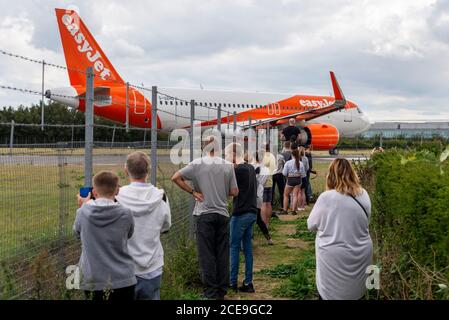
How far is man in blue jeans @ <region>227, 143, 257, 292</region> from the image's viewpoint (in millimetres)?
7184

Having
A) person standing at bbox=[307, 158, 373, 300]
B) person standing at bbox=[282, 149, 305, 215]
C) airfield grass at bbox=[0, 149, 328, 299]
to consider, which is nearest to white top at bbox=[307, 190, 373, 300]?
person standing at bbox=[307, 158, 373, 300]

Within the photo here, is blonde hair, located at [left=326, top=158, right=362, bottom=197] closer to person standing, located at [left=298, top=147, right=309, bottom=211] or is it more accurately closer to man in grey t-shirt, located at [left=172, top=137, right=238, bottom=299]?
man in grey t-shirt, located at [left=172, top=137, right=238, bottom=299]

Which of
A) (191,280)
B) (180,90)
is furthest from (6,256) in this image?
(180,90)

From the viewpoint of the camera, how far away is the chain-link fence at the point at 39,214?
14.4 feet

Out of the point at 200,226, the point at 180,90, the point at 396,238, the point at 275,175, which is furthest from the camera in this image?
the point at 180,90

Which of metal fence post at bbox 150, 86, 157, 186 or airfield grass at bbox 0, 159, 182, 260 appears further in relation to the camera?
metal fence post at bbox 150, 86, 157, 186

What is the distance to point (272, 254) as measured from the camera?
957 centimetres

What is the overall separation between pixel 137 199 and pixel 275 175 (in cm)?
1040

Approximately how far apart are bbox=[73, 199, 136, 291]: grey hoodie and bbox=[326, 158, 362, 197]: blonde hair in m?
1.80

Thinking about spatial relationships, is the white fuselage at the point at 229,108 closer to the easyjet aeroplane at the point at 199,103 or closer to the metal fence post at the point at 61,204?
the easyjet aeroplane at the point at 199,103

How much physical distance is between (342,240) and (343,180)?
50cm

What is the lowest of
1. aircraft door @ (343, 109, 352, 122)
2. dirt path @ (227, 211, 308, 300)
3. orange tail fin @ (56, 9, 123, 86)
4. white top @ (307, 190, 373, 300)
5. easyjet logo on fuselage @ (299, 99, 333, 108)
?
dirt path @ (227, 211, 308, 300)
